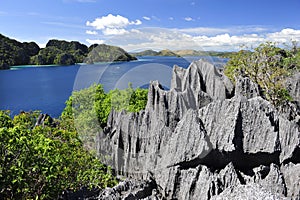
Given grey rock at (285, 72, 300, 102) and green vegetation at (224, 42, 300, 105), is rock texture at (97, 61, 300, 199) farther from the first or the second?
green vegetation at (224, 42, 300, 105)

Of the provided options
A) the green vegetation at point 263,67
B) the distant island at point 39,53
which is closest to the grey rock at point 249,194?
the green vegetation at point 263,67

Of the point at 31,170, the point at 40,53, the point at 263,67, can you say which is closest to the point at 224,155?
the point at 31,170

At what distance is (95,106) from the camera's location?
2294 centimetres

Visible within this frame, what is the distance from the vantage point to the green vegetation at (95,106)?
64.4 feet

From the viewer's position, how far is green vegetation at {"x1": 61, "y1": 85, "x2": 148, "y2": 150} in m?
19.6

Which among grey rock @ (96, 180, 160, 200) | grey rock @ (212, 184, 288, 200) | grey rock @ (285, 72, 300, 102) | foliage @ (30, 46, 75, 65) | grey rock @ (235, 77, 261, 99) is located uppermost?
foliage @ (30, 46, 75, 65)

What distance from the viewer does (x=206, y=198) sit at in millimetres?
7188

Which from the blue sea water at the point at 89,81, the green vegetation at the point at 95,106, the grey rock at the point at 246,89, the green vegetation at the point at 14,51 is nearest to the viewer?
the grey rock at the point at 246,89

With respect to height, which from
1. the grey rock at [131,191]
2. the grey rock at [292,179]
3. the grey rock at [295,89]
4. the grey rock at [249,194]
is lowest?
the grey rock at [131,191]

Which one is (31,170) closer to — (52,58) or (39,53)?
(52,58)

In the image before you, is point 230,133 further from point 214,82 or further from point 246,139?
point 214,82

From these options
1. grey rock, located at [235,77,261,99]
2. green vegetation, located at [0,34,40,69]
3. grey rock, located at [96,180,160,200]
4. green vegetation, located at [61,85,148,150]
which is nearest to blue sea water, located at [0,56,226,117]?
green vegetation, located at [61,85,148,150]

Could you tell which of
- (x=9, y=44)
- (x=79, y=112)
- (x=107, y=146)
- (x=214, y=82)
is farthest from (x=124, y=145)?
(x=9, y=44)

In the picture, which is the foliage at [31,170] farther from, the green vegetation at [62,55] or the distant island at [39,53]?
the green vegetation at [62,55]
